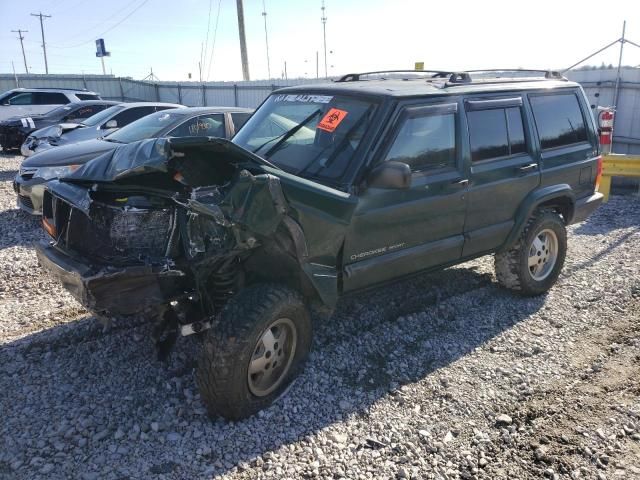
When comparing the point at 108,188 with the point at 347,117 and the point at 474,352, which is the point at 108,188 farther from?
the point at 474,352

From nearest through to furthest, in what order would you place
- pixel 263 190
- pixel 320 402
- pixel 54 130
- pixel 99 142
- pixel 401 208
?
pixel 263 190 → pixel 320 402 → pixel 401 208 → pixel 99 142 → pixel 54 130

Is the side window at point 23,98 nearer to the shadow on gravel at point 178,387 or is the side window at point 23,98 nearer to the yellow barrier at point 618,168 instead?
the shadow on gravel at point 178,387

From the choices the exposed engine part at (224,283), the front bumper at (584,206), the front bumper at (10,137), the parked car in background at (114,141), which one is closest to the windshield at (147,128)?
the parked car in background at (114,141)

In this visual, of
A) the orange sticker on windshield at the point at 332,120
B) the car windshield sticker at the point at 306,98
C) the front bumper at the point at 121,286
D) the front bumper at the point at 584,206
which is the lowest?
the front bumper at the point at 584,206

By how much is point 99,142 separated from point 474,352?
625 centimetres

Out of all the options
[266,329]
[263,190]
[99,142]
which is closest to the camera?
[263,190]

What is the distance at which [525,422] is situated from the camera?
139 inches

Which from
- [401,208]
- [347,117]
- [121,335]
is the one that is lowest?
[121,335]

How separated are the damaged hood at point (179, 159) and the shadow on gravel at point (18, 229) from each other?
3904 mm

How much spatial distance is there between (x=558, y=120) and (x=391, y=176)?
102 inches

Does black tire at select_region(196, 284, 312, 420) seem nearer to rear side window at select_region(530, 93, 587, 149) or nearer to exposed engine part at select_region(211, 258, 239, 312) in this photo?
exposed engine part at select_region(211, 258, 239, 312)

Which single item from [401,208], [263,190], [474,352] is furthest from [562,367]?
[263,190]

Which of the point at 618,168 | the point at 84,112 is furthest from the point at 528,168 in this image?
the point at 84,112

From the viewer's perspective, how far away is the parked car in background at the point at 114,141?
24.3 feet
